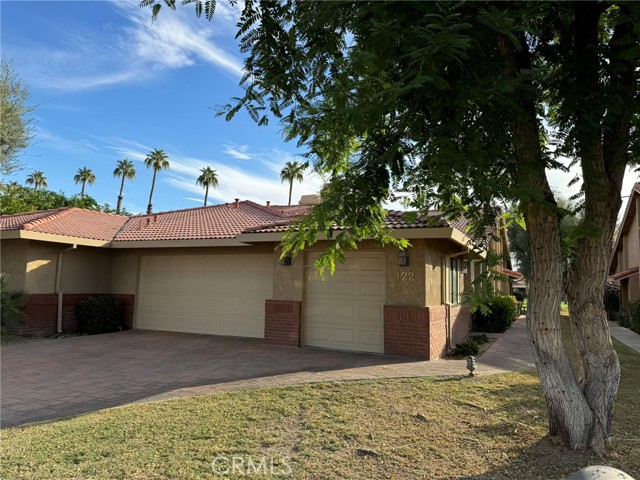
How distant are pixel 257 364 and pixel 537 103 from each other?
6972mm

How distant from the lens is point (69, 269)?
1454 cm

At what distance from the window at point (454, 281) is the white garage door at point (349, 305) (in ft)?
9.43

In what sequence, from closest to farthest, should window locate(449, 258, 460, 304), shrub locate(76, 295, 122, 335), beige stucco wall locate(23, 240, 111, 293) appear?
1. window locate(449, 258, 460, 304)
2. beige stucco wall locate(23, 240, 111, 293)
3. shrub locate(76, 295, 122, 335)

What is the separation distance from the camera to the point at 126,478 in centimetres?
382

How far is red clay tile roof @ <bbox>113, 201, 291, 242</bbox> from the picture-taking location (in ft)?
47.1

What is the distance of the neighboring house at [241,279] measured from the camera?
10.3 m

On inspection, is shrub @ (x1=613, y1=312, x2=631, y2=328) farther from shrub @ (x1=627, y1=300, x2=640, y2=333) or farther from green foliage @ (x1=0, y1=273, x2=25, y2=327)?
green foliage @ (x1=0, y1=273, x2=25, y2=327)

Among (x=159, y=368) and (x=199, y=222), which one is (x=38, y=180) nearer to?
(x=199, y=222)

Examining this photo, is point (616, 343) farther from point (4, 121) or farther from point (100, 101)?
point (4, 121)

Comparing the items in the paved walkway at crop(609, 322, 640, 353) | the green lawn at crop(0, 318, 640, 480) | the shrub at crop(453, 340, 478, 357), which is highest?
the shrub at crop(453, 340, 478, 357)

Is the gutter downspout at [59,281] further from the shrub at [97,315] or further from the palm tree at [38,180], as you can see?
the palm tree at [38,180]

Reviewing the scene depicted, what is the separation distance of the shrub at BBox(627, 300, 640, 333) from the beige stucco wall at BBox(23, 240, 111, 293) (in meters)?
21.1

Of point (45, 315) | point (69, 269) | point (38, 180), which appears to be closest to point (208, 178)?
point (38, 180)

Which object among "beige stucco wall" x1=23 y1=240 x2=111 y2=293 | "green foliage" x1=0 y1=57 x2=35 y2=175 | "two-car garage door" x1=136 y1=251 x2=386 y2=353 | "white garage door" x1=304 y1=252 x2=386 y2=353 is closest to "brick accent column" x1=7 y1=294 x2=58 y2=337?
"beige stucco wall" x1=23 y1=240 x2=111 y2=293
